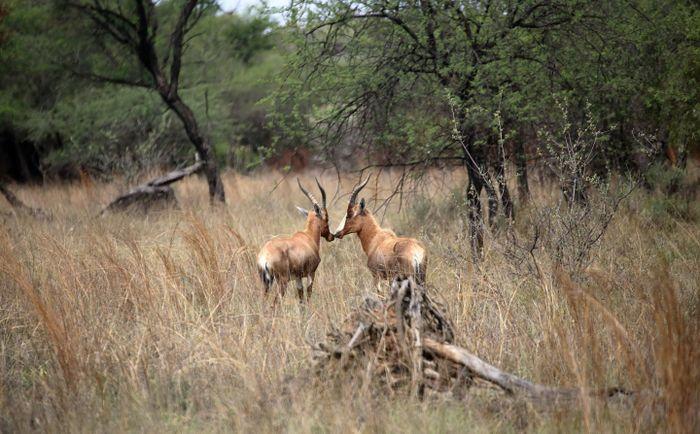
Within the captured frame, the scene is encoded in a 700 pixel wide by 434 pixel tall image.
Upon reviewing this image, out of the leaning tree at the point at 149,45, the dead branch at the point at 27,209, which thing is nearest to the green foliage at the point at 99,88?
the leaning tree at the point at 149,45

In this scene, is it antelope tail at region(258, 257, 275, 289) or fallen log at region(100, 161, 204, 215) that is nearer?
antelope tail at region(258, 257, 275, 289)

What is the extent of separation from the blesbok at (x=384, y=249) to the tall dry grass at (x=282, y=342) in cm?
30

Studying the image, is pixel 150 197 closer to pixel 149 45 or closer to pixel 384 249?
pixel 149 45

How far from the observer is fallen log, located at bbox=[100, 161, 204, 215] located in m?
12.8

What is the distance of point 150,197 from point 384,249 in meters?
7.73

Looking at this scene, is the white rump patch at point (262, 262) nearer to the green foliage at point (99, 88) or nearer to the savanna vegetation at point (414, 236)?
the savanna vegetation at point (414, 236)

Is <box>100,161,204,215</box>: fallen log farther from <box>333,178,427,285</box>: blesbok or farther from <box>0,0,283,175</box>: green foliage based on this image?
<box>333,178,427,285</box>: blesbok

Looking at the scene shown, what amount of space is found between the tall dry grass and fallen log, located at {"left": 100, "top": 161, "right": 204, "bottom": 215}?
513 centimetres

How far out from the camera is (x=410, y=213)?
11.2 m

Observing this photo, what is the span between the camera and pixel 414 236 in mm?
9602

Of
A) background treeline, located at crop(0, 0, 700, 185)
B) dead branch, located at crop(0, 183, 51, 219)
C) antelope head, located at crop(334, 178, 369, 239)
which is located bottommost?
antelope head, located at crop(334, 178, 369, 239)

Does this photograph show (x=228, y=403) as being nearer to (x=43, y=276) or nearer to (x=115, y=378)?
(x=115, y=378)

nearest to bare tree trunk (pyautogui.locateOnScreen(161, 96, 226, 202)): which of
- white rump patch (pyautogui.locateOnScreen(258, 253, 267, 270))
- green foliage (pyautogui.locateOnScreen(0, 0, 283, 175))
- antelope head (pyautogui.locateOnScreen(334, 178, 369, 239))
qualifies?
green foliage (pyautogui.locateOnScreen(0, 0, 283, 175))

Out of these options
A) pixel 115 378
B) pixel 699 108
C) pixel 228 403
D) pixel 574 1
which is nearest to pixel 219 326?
pixel 115 378
